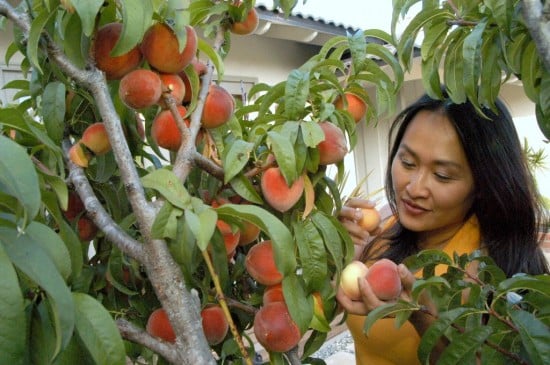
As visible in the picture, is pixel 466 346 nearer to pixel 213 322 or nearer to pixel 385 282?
pixel 385 282

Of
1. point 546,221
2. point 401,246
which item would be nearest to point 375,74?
point 401,246

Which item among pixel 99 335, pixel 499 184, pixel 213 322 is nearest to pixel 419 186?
pixel 499 184

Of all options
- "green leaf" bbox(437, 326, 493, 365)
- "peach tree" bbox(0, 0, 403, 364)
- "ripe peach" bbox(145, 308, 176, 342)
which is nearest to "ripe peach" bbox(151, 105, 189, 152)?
"peach tree" bbox(0, 0, 403, 364)

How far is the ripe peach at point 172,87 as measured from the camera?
0.64 m

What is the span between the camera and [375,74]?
0.81 meters

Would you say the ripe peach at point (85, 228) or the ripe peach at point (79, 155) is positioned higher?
the ripe peach at point (79, 155)

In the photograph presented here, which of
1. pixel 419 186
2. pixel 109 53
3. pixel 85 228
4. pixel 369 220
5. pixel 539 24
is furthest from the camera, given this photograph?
pixel 419 186

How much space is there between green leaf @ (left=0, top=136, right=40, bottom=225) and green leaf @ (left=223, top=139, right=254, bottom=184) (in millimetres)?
278

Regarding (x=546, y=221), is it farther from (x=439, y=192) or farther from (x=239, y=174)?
(x=239, y=174)

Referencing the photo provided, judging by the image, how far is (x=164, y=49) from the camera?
1.99ft

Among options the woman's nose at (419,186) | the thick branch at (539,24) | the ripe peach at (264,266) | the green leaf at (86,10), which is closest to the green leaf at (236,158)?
the ripe peach at (264,266)

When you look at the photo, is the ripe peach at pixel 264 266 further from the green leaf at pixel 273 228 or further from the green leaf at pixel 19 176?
Result: the green leaf at pixel 19 176

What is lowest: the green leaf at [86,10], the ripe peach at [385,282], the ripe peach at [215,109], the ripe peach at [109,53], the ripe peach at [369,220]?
the ripe peach at [385,282]

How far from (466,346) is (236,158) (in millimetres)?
367
